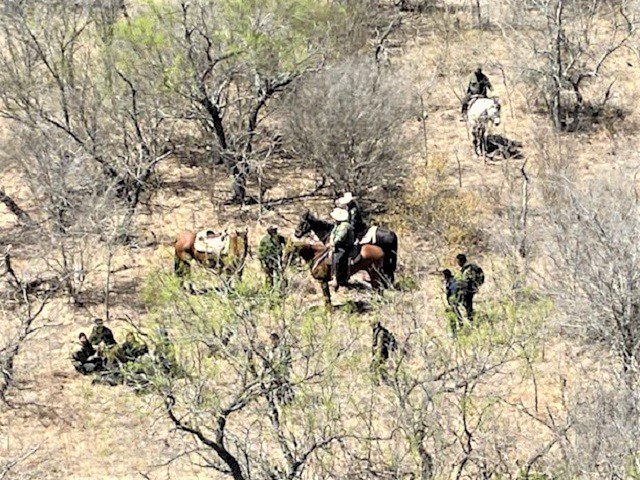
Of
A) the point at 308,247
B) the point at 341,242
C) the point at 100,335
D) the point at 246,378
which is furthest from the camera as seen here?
the point at 308,247

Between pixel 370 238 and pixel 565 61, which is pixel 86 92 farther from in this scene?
pixel 565 61

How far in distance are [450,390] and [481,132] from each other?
34.6ft

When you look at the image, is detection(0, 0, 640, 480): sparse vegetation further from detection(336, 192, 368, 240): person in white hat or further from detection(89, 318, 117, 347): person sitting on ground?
detection(336, 192, 368, 240): person in white hat

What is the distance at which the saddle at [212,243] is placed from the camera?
1545 centimetres

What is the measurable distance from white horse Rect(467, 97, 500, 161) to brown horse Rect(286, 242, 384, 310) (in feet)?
19.7

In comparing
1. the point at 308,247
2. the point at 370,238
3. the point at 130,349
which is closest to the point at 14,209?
the point at 130,349

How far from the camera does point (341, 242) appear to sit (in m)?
15.0

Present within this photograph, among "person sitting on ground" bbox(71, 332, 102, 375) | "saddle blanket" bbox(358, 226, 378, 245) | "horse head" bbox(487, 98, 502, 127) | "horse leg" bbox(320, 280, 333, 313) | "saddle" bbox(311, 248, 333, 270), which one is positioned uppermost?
"horse head" bbox(487, 98, 502, 127)

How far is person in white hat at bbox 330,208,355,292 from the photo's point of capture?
15016 mm

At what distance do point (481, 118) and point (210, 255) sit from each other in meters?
7.61

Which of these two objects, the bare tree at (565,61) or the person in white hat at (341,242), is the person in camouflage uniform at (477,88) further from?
the person in white hat at (341,242)

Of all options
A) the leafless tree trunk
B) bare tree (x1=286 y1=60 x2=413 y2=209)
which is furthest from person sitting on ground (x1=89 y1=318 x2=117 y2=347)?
bare tree (x1=286 y1=60 x2=413 y2=209)

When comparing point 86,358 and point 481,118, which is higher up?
point 481,118

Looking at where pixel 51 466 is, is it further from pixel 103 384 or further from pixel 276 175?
pixel 276 175
